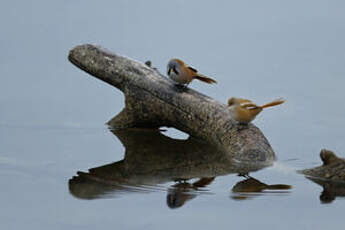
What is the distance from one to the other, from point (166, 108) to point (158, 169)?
5.49ft

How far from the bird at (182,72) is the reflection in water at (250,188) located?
202 centimetres

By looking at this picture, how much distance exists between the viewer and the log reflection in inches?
319

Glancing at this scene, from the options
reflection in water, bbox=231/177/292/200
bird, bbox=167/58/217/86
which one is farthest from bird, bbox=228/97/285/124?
reflection in water, bbox=231/177/292/200

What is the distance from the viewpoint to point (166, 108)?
10438 millimetres

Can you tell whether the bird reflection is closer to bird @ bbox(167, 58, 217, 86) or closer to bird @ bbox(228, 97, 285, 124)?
bird @ bbox(228, 97, 285, 124)

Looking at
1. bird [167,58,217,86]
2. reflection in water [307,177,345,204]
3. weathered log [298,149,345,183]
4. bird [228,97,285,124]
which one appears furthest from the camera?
bird [167,58,217,86]

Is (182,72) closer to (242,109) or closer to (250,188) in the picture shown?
(242,109)

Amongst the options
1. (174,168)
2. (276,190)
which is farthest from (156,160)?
(276,190)

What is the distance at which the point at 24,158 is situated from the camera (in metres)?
9.55

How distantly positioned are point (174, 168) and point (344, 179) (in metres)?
1.96

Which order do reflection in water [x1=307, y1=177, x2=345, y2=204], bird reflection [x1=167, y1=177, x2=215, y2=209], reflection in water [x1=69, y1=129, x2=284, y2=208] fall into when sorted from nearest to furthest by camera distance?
1. bird reflection [x1=167, y1=177, x2=215, y2=209]
2. reflection in water [x1=307, y1=177, x2=345, y2=204]
3. reflection in water [x1=69, y1=129, x2=284, y2=208]

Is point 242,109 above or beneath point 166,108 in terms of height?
beneath

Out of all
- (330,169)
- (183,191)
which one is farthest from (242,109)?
(183,191)

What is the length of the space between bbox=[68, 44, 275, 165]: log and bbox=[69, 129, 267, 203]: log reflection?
0.19 meters
